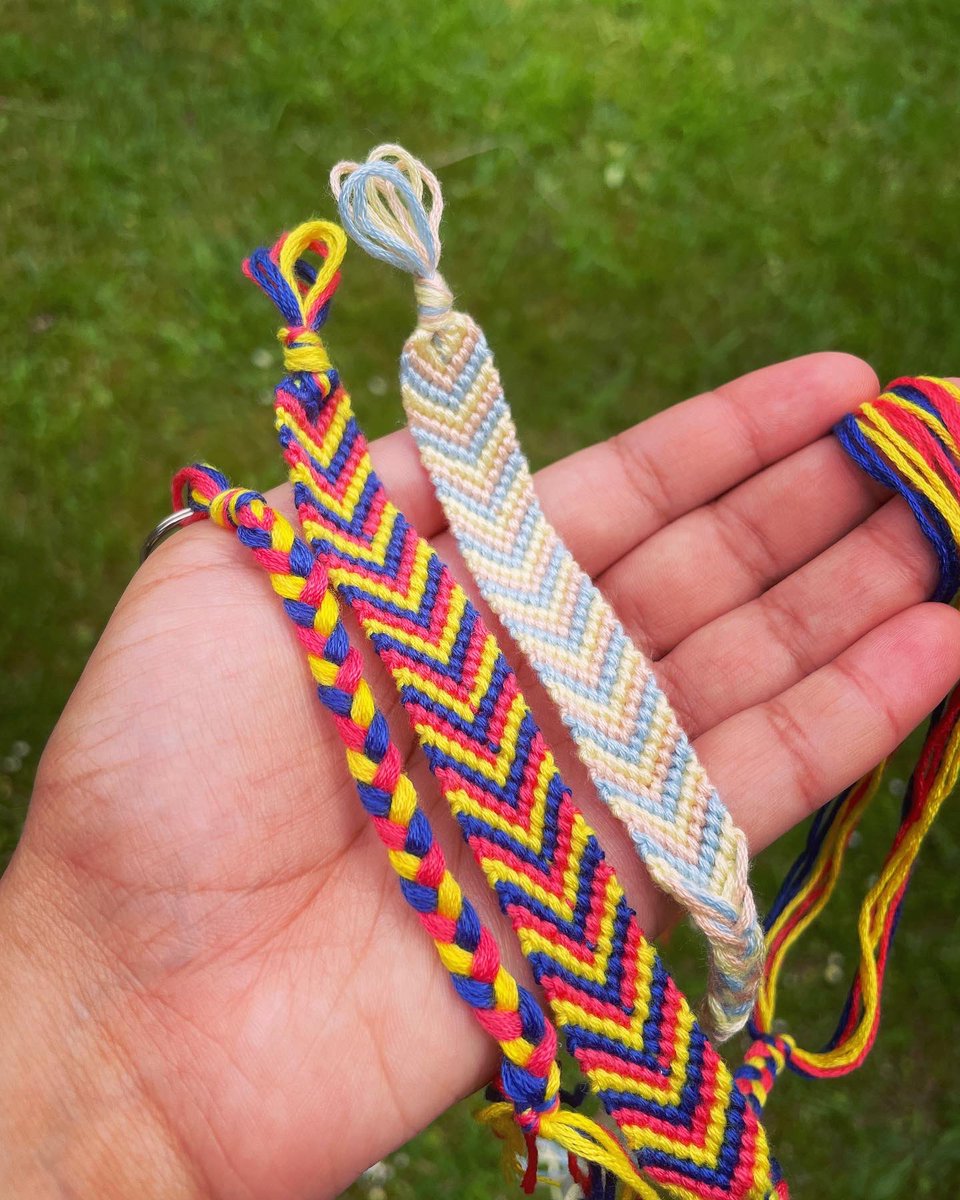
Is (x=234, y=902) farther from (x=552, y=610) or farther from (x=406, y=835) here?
(x=552, y=610)

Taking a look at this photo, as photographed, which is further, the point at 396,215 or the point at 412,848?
the point at 396,215

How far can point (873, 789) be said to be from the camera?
1779mm

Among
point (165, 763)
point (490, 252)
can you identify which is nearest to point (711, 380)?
point (490, 252)

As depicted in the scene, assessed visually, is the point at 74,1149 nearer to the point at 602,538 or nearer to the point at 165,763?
the point at 165,763

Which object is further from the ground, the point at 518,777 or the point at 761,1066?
the point at 518,777

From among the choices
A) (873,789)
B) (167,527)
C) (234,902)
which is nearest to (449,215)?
(167,527)

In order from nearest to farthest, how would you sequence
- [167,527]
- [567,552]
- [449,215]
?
[167,527]
[567,552]
[449,215]

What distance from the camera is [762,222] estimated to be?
8.46 ft

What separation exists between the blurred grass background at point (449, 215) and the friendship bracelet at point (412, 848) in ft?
3.48

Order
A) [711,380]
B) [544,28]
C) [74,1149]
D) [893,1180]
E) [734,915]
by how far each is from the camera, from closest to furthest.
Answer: [74,1149] < [734,915] < [893,1180] < [711,380] < [544,28]

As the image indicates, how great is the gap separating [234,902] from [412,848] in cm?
27

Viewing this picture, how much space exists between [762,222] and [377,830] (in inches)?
78.1

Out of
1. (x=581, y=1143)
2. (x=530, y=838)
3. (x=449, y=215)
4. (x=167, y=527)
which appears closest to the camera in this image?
(x=581, y=1143)

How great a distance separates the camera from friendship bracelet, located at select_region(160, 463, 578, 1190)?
54.8 inches
